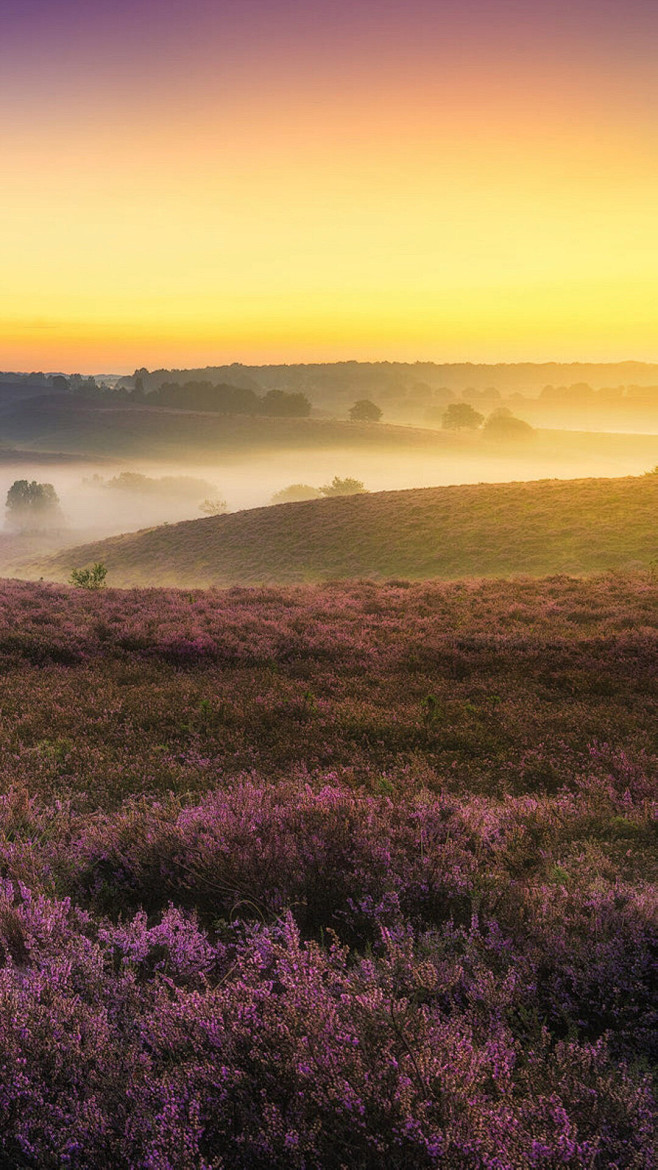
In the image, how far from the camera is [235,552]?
52.9 m

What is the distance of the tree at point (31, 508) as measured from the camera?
12131 cm

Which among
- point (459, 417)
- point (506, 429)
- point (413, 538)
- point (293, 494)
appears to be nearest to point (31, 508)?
point (293, 494)

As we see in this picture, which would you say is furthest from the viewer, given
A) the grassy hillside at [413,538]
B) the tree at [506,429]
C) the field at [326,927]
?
the tree at [506,429]

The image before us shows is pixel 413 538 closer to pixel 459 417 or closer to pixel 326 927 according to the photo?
pixel 326 927

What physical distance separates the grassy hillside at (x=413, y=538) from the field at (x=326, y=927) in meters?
26.0

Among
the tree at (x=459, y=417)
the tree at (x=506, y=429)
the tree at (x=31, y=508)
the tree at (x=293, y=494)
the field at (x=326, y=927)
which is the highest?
the tree at (x=459, y=417)

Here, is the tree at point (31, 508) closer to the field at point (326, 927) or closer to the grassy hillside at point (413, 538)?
the grassy hillside at point (413, 538)

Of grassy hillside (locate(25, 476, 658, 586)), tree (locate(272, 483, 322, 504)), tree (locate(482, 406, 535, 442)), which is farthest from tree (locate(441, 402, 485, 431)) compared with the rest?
grassy hillside (locate(25, 476, 658, 586))

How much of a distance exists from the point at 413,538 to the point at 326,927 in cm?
4271

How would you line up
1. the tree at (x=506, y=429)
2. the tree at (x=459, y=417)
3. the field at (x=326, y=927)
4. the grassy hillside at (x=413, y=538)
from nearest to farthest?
the field at (x=326, y=927), the grassy hillside at (x=413, y=538), the tree at (x=506, y=429), the tree at (x=459, y=417)

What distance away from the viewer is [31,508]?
121m

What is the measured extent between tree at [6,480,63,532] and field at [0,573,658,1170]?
12328 centimetres

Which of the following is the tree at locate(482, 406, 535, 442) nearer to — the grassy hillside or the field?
the grassy hillside

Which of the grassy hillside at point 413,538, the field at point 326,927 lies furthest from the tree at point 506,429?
the field at point 326,927
